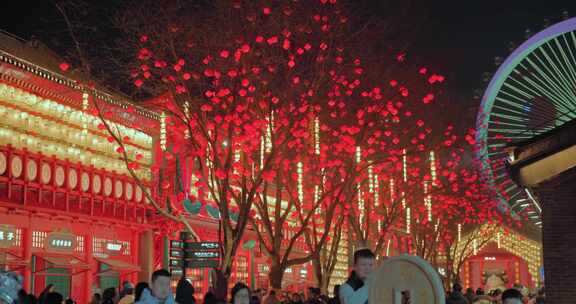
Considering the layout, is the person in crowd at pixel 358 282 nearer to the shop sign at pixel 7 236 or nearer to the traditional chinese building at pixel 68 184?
the traditional chinese building at pixel 68 184

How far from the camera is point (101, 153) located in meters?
31.0

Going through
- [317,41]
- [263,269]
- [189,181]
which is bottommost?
[263,269]

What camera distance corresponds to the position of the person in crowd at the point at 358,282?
800 cm

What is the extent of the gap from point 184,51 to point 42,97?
6.82m

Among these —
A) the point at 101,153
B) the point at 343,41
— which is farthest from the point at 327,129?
the point at 101,153

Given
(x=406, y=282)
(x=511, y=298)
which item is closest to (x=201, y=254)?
(x=511, y=298)

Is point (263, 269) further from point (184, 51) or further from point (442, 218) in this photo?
point (184, 51)

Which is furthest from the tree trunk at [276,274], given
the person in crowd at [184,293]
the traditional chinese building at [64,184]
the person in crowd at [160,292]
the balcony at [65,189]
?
the person in crowd at [160,292]

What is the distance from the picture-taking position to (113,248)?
3183cm

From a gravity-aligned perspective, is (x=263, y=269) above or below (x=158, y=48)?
below

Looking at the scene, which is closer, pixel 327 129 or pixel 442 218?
pixel 327 129

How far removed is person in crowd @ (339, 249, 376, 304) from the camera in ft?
26.2

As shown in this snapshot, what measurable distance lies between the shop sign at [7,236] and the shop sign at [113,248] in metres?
5.70

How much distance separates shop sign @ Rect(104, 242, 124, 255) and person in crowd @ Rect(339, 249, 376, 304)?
24.2 m
